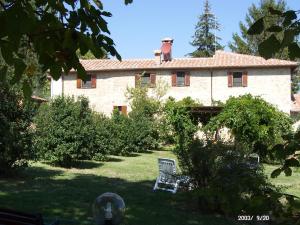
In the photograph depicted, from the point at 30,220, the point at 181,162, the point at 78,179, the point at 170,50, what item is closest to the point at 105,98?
the point at 170,50

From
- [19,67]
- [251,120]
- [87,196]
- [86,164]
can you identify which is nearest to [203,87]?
[251,120]

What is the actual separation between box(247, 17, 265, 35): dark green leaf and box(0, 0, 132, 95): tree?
1042 mm

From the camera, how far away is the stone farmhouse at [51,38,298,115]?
106 ft

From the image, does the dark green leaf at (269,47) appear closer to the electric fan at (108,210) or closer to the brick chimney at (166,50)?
the electric fan at (108,210)

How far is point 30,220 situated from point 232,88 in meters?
30.1

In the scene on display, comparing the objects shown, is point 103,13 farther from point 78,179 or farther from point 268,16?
point 78,179

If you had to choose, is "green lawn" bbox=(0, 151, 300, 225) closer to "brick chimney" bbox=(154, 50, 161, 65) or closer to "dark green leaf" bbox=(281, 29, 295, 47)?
"dark green leaf" bbox=(281, 29, 295, 47)

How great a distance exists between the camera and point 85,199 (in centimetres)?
926

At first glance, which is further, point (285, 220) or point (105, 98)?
point (105, 98)

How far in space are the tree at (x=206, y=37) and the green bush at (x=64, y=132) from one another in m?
44.0

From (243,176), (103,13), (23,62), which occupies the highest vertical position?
(103,13)

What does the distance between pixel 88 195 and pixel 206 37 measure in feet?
174

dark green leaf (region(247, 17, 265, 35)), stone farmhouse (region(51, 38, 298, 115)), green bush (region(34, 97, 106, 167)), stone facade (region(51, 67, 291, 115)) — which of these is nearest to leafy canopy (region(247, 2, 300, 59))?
dark green leaf (region(247, 17, 265, 35))

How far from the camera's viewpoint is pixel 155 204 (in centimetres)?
920
